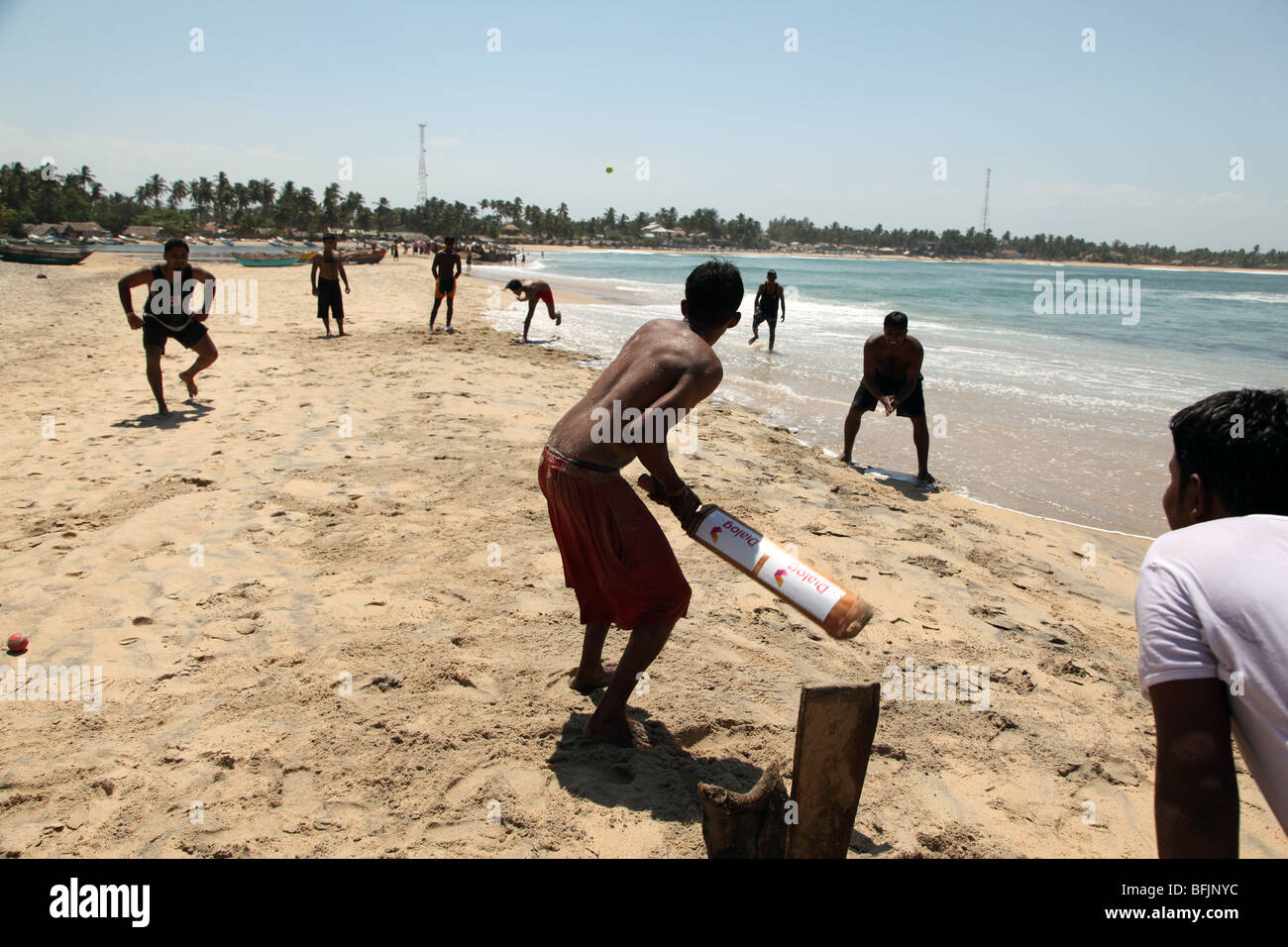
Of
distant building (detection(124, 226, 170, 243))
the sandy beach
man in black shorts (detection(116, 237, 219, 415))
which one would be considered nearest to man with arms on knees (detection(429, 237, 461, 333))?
man in black shorts (detection(116, 237, 219, 415))

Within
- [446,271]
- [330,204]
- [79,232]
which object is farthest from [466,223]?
[446,271]

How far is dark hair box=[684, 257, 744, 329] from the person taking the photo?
2.76m

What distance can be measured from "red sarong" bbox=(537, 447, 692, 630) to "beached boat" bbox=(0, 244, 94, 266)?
123ft

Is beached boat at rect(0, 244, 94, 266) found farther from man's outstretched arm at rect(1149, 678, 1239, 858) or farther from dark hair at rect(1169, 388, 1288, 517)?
man's outstretched arm at rect(1149, 678, 1239, 858)

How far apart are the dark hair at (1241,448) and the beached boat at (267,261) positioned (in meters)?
39.0

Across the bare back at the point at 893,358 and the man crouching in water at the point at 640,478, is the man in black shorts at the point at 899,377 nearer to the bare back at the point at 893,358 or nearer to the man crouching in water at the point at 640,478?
the bare back at the point at 893,358

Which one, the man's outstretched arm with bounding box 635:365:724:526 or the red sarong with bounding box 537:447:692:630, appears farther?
the red sarong with bounding box 537:447:692:630

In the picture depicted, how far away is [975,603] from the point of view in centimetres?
451

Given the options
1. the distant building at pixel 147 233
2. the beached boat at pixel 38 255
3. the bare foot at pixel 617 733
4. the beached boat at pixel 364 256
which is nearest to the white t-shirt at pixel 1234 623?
the bare foot at pixel 617 733

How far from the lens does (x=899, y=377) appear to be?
7453 millimetres

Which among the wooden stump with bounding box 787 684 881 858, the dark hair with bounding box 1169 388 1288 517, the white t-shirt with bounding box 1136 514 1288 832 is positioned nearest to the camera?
the white t-shirt with bounding box 1136 514 1288 832
